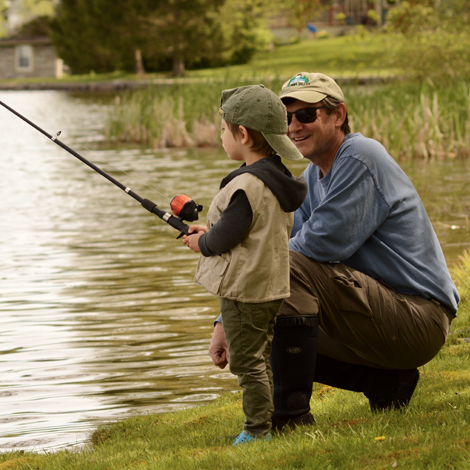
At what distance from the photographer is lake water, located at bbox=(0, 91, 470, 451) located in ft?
15.5

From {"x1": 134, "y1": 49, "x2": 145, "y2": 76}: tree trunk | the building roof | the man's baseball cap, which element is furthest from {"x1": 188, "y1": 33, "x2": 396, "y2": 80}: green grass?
the man's baseball cap

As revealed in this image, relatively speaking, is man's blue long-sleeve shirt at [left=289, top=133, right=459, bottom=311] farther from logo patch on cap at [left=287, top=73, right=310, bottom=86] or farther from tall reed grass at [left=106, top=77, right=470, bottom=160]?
tall reed grass at [left=106, top=77, right=470, bottom=160]

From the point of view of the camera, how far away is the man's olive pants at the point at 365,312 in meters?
3.28

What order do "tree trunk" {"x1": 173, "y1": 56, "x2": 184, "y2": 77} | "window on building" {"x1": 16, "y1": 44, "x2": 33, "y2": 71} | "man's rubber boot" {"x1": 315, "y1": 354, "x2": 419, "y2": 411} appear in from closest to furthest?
"man's rubber boot" {"x1": 315, "y1": 354, "x2": 419, "y2": 411} → "tree trunk" {"x1": 173, "y1": 56, "x2": 184, "y2": 77} → "window on building" {"x1": 16, "y1": 44, "x2": 33, "y2": 71}

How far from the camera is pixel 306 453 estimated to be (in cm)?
293

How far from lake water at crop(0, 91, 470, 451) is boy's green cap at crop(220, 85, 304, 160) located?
1767 millimetres

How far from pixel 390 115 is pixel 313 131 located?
36.7 feet

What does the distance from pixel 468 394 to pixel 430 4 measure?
19.1m

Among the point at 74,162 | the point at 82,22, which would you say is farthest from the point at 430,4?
the point at 82,22

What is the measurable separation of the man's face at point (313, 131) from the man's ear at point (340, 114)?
0.02m

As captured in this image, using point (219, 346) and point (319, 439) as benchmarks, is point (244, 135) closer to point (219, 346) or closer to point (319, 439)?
point (219, 346)

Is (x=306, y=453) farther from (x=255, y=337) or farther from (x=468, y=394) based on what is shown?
(x=468, y=394)

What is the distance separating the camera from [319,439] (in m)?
3.05

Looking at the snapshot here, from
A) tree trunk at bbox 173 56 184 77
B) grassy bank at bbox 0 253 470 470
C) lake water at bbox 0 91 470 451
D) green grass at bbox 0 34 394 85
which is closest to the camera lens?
grassy bank at bbox 0 253 470 470
